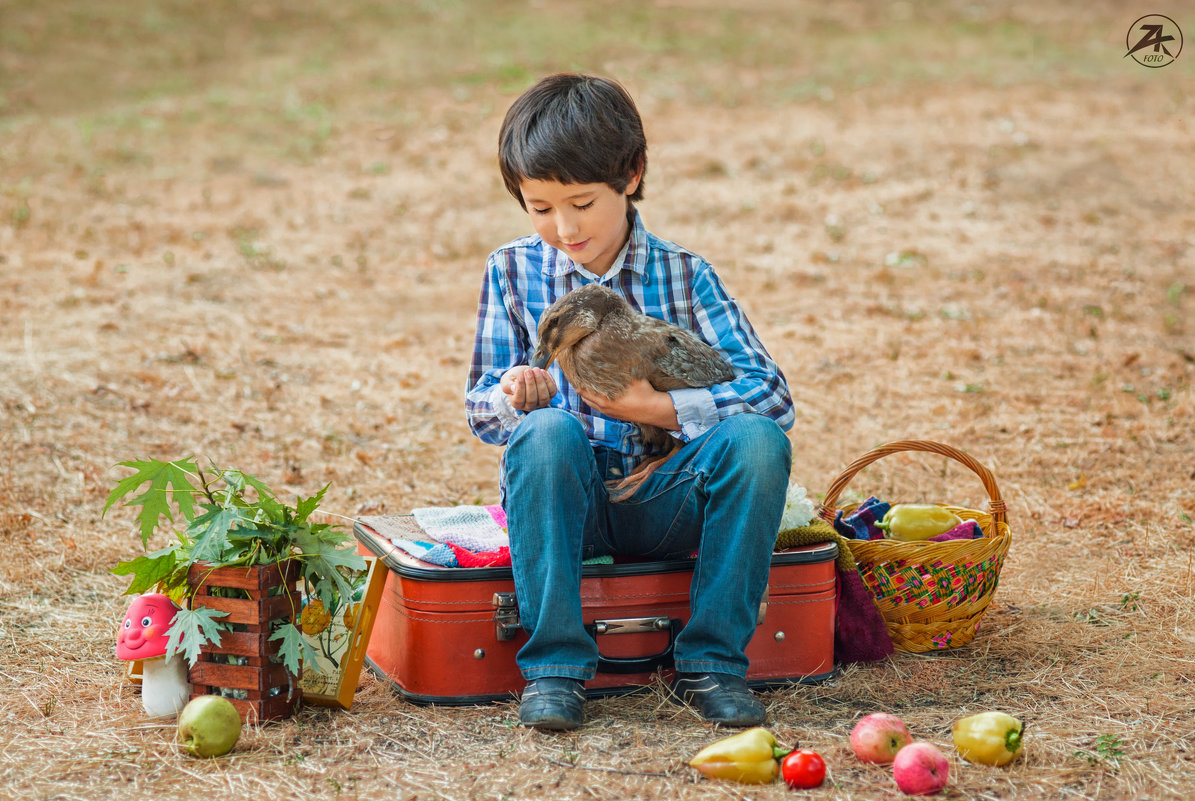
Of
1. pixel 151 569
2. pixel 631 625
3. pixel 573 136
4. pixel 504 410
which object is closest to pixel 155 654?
pixel 151 569

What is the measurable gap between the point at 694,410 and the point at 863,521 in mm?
1060

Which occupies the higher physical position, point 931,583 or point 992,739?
point 931,583

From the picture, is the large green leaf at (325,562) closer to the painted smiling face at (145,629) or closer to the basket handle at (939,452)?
the painted smiling face at (145,629)

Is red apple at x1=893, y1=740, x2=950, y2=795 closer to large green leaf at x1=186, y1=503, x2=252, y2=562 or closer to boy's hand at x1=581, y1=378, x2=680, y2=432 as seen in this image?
boy's hand at x1=581, y1=378, x2=680, y2=432

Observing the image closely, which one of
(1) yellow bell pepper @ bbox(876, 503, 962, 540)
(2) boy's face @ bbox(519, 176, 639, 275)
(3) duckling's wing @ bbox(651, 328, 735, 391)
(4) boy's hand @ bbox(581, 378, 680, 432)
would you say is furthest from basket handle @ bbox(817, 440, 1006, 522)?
(2) boy's face @ bbox(519, 176, 639, 275)

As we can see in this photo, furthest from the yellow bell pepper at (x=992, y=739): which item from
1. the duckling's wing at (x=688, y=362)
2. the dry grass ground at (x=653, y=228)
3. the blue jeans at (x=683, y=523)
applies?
the duckling's wing at (x=688, y=362)

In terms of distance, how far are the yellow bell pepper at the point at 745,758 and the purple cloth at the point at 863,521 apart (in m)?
1.29

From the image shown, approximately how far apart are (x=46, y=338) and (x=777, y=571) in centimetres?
572

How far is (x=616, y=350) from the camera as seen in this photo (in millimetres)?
3328

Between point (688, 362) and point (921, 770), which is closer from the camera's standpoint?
point (921, 770)

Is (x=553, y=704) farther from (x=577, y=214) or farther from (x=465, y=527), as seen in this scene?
(x=577, y=214)

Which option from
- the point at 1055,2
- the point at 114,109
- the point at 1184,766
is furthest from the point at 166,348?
the point at 1055,2

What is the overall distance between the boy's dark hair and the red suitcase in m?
1.21

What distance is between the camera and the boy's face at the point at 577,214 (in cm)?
331
